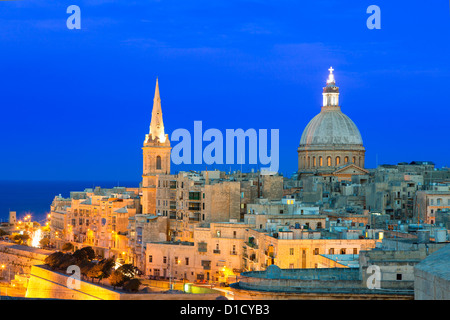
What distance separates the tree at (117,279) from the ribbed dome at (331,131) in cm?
3188

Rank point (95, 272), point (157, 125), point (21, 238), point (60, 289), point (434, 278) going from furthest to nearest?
1. point (21, 238)
2. point (157, 125)
3. point (95, 272)
4. point (60, 289)
5. point (434, 278)

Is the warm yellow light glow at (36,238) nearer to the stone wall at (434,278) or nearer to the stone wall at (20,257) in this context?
the stone wall at (20,257)

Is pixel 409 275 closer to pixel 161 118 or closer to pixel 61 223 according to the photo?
pixel 161 118

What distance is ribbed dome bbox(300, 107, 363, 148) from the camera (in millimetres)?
58281

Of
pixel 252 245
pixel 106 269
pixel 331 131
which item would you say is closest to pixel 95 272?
pixel 106 269

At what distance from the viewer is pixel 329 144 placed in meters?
58.0

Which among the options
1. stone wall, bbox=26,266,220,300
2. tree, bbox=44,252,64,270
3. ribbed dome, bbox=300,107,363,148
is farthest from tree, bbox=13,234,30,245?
ribbed dome, bbox=300,107,363,148

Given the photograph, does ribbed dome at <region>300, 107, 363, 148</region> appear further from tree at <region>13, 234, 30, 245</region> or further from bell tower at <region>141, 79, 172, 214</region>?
tree at <region>13, 234, 30, 245</region>

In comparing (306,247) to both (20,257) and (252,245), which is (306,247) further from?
(20,257)

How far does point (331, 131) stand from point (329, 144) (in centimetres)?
107

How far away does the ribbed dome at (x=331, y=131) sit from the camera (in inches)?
2295

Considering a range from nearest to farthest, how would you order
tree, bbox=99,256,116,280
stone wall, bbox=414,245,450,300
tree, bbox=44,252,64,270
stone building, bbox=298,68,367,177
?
stone wall, bbox=414,245,450,300 → tree, bbox=99,256,116,280 → tree, bbox=44,252,64,270 → stone building, bbox=298,68,367,177

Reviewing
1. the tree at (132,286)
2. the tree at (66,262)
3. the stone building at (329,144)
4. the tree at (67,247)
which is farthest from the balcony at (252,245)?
the stone building at (329,144)
